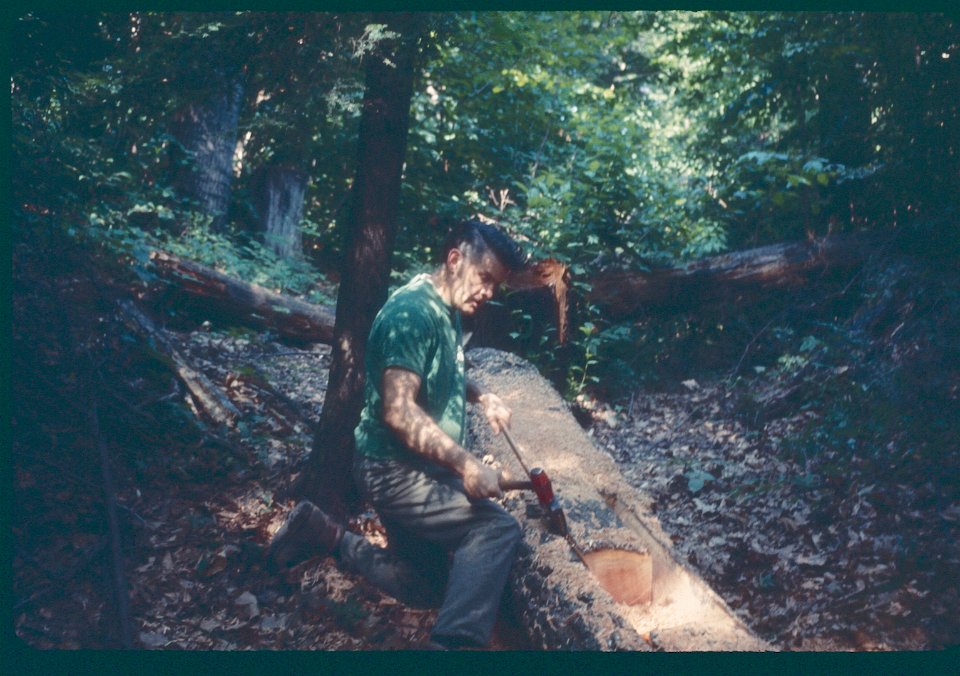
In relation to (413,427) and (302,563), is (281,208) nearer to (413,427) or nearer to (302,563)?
(302,563)

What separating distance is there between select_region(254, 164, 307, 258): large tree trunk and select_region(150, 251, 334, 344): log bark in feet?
8.36

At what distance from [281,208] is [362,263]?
4.94 m

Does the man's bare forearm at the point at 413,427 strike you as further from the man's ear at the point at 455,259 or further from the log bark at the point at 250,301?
the log bark at the point at 250,301

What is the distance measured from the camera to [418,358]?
2.38 m

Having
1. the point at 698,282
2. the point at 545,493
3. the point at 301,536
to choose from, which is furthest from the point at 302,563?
the point at 698,282

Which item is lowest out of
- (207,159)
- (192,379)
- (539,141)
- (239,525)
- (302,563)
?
(302,563)

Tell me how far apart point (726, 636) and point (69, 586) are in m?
2.65

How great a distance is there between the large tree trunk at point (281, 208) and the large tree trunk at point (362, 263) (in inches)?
179

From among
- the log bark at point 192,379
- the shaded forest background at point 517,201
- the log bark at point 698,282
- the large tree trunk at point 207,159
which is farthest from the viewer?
the large tree trunk at point 207,159

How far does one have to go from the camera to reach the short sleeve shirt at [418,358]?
237 cm

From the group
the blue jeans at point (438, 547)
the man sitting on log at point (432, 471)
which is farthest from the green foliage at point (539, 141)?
the blue jeans at point (438, 547)

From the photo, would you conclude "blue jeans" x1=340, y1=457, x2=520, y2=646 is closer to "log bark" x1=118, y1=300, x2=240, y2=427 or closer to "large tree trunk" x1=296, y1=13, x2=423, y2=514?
"large tree trunk" x1=296, y1=13, x2=423, y2=514

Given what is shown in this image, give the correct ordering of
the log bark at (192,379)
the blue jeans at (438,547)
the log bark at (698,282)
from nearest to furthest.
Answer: the blue jeans at (438,547) → the log bark at (192,379) → the log bark at (698,282)

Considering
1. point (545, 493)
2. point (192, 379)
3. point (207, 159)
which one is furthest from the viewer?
point (207, 159)
